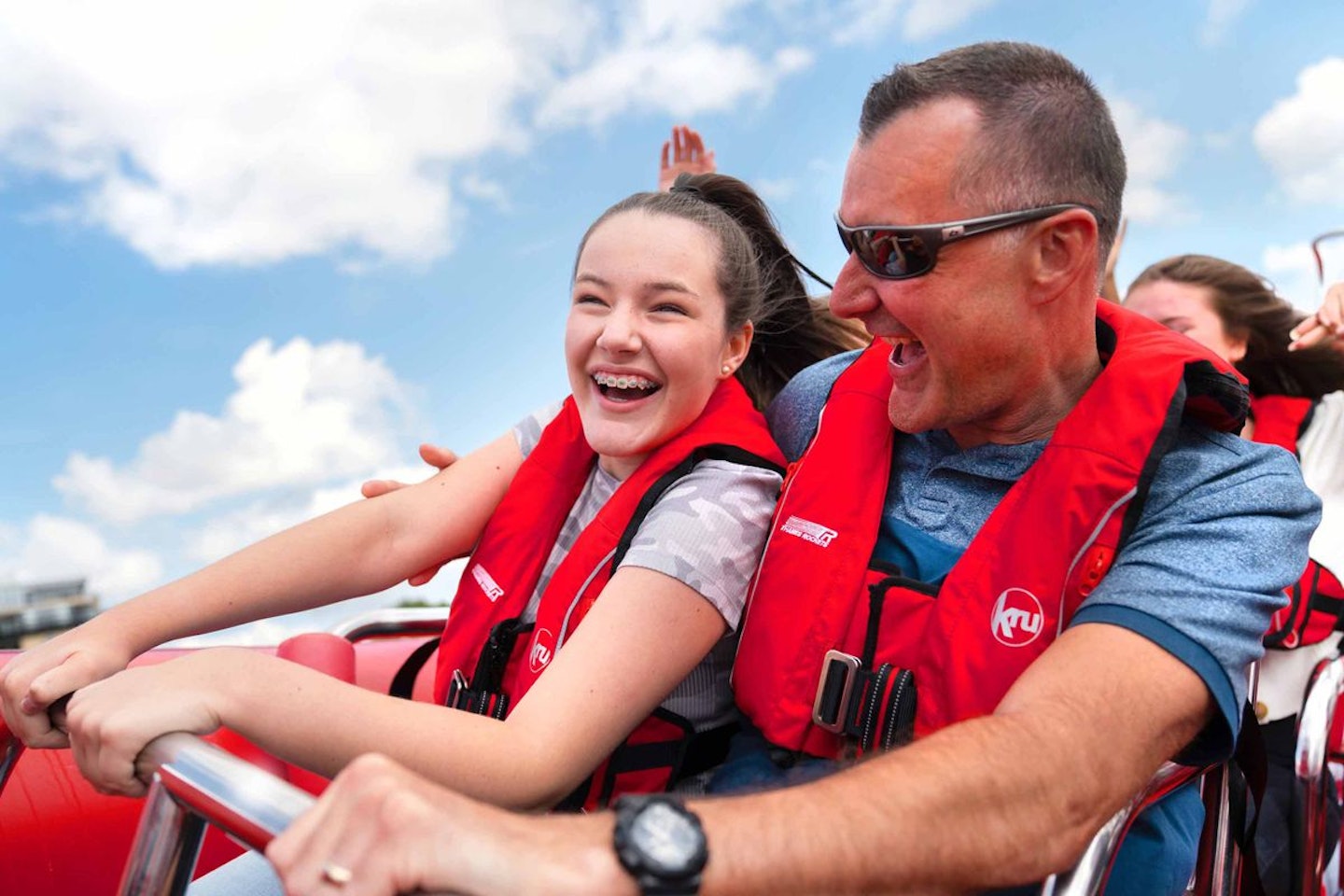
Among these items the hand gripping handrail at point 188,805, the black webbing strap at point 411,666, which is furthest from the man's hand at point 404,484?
the hand gripping handrail at point 188,805

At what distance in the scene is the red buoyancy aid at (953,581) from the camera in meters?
1.63

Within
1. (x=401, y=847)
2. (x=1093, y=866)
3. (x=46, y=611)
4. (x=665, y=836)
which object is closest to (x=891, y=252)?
(x=1093, y=866)

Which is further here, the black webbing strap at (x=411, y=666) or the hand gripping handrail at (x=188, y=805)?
the black webbing strap at (x=411, y=666)

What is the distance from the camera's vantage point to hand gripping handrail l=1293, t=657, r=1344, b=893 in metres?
2.09

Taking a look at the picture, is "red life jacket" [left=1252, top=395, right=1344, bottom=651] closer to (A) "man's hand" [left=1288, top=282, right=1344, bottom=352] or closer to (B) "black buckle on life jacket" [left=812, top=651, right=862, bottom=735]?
(A) "man's hand" [left=1288, top=282, right=1344, bottom=352]

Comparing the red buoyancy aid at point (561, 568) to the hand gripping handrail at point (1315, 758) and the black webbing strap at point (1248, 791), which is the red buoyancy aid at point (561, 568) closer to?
the black webbing strap at point (1248, 791)

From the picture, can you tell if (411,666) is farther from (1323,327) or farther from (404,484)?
(1323,327)

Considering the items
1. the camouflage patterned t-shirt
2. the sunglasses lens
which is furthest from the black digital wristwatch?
the sunglasses lens

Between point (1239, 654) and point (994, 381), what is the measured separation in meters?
0.56

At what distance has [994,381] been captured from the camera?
1.85 meters

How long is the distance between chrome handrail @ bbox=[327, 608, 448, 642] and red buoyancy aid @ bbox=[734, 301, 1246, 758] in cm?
129

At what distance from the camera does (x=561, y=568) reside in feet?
6.06

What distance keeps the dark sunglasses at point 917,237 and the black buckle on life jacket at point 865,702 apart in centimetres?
61

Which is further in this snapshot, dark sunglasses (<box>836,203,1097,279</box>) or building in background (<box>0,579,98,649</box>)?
building in background (<box>0,579,98,649</box>)
